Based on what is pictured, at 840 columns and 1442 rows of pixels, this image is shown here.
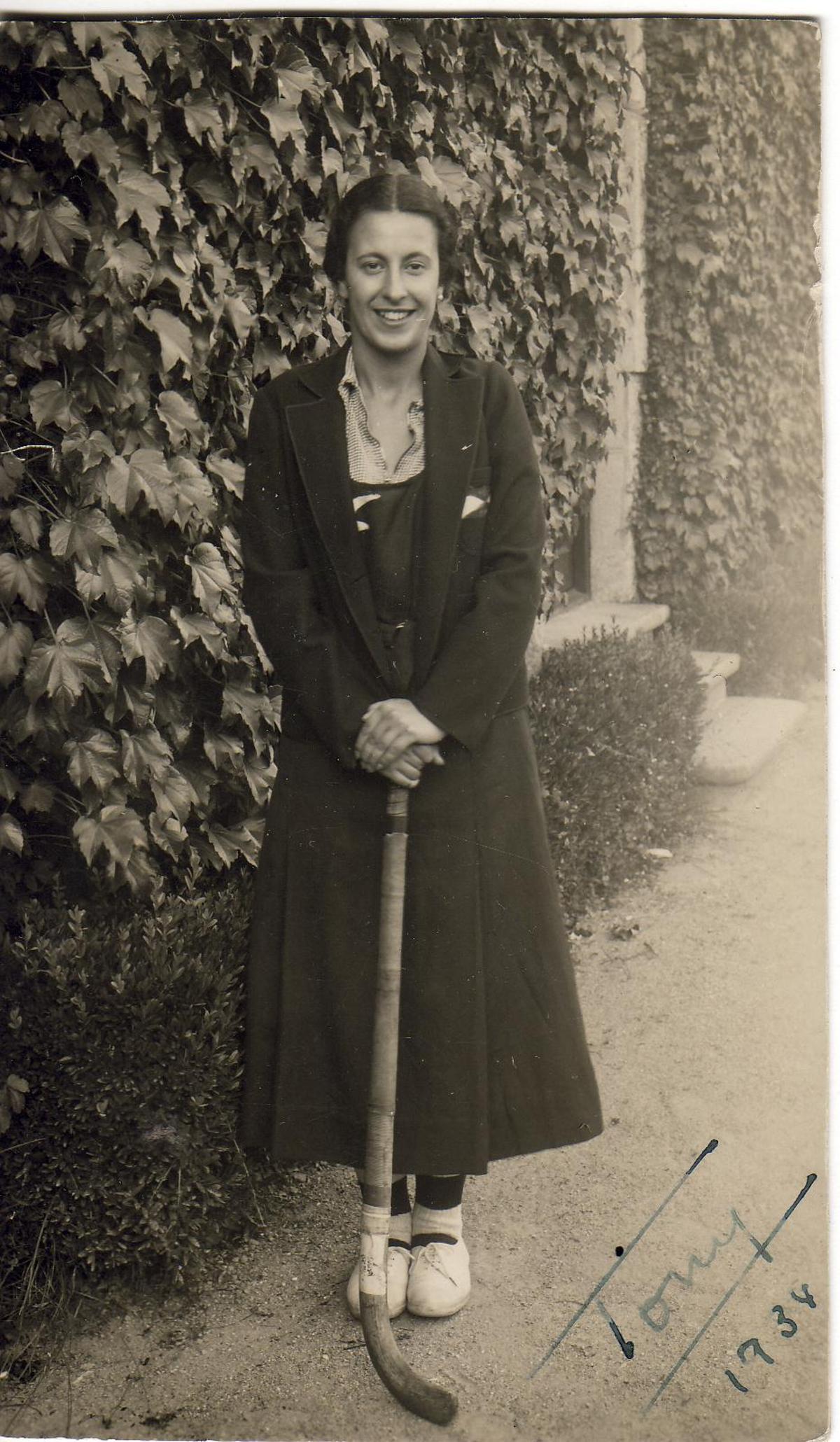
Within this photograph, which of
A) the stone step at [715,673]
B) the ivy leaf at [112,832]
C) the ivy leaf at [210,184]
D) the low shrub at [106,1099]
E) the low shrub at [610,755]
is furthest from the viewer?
the stone step at [715,673]

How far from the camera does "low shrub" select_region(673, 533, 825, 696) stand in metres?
4.86

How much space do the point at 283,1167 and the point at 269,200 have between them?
7.14 feet

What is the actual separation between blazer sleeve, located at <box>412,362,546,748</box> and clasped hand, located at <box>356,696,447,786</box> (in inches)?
1.1

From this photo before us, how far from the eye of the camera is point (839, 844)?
2457 mm

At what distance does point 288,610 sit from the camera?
230 centimetres

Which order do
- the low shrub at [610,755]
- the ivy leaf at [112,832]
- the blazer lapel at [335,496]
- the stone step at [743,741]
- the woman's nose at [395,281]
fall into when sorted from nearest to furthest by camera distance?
the woman's nose at [395,281]
the blazer lapel at [335,496]
the ivy leaf at [112,832]
the low shrub at [610,755]
the stone step at [743,741]

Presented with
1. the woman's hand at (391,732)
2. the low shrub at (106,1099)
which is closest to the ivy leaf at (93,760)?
the low shrub at (106,1099)

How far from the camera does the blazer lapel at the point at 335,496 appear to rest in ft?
7.46

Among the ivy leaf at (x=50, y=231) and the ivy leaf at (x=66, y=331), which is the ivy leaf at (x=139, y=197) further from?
the ivy leaf at (x=66, y=331)

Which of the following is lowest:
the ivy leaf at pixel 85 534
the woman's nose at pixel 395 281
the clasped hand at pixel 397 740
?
the clasped hand at pixel 397 740

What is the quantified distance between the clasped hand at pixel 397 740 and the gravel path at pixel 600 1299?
0.84 metres

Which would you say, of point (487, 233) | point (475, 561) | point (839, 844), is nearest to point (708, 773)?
point (487, 233)

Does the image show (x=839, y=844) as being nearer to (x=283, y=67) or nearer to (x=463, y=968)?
(x=463, y=968)
